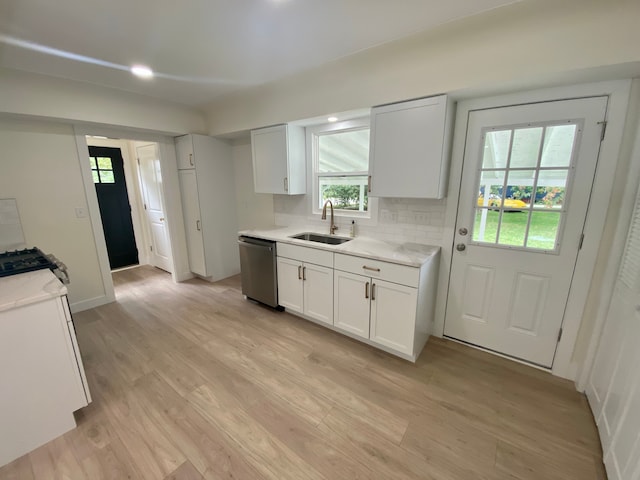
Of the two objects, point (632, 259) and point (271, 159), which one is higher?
point (271, 159)

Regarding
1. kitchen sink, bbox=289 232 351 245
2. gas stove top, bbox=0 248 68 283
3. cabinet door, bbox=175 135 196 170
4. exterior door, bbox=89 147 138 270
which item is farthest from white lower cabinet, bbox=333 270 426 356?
exterior door, bbox=89 147 138 270

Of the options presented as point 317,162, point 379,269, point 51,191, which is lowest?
point 379,269

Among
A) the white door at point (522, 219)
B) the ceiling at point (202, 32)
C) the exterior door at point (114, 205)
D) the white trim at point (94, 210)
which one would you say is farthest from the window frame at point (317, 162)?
the exterior door at point (114, 205)

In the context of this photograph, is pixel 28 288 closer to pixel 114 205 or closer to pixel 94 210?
pixel 94 210

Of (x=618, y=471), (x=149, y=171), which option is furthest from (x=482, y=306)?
(x=149, y=171)

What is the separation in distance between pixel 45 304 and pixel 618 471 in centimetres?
314

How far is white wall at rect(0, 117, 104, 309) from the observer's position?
2590mm

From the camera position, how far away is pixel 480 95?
1.99 m

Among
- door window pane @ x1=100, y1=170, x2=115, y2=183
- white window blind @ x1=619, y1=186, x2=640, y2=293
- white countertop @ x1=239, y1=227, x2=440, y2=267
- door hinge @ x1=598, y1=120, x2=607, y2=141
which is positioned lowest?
white countertop @ x1=239, y1=227, x2=440, y2=267

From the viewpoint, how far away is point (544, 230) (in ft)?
6.43

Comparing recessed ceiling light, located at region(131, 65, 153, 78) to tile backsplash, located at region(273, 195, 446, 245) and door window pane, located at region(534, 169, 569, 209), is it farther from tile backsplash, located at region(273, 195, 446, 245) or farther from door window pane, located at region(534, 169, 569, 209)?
door window pane, located at region(534, 169, 569, 209)

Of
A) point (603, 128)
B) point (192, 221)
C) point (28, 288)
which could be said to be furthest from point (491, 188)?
point (192, 221)

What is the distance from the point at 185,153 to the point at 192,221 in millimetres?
979

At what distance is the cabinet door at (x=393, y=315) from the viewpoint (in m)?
2.08
